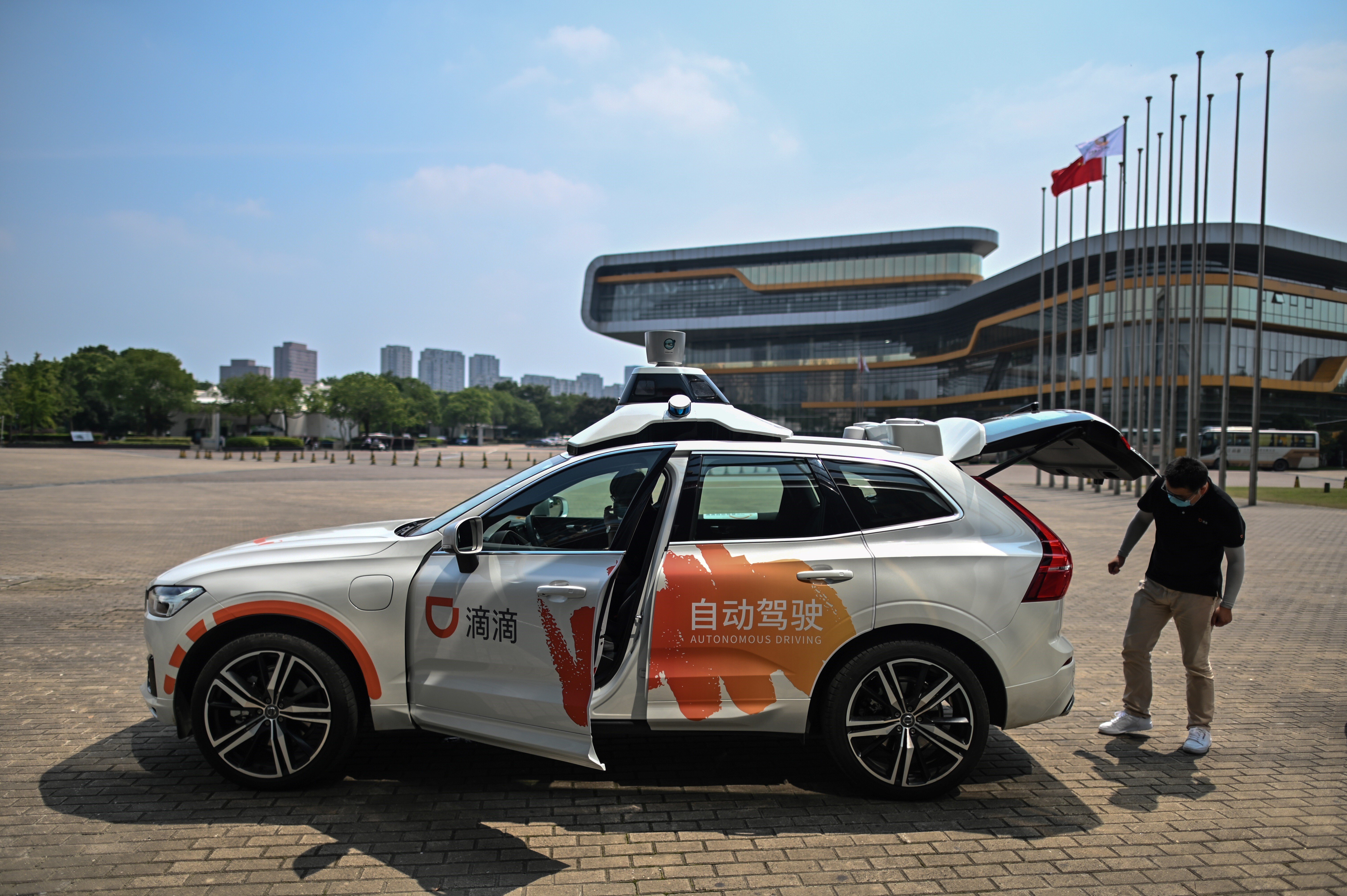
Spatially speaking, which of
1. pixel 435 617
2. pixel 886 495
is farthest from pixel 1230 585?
pixel 435 617

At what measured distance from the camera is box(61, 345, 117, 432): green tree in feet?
256

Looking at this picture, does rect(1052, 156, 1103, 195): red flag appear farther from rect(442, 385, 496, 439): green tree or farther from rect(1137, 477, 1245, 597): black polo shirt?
rect(442, 385, 496, 439): green tree

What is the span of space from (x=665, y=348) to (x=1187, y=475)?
7332 mm

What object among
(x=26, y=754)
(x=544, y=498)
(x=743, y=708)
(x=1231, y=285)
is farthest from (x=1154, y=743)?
(x=1231, y=285)

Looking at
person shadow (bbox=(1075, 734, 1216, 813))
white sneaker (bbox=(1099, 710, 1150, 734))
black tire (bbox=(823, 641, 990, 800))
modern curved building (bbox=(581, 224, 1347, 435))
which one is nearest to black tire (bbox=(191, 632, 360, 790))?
black tire (bbox=(823, 641, 990, 800))

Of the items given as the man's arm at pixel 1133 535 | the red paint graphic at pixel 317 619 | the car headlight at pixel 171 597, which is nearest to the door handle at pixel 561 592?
the red paint graphic at pixel 317 619

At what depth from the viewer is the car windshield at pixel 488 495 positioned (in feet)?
12.9

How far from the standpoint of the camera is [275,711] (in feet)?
12.0

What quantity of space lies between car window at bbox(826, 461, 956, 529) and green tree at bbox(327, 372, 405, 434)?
9105 centimetres

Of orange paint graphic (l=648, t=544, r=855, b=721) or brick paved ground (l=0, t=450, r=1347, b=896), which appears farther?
orange paint graphic (l=648, t=544, r=855, b=721)

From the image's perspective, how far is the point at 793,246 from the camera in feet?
Result: 277

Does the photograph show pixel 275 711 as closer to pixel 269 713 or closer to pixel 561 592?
pixel 269 713

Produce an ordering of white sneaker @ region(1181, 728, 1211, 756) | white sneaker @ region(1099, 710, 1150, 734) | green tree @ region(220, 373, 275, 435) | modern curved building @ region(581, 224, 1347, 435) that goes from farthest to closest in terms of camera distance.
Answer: green tree @ region(220, 373, 275, 435), modern curved building @ region(581, 224, 1347, 435), white sneaker @ region(1099, 710, 1150, 734), white sneaker @ region(1181, 728, 1211, 756)

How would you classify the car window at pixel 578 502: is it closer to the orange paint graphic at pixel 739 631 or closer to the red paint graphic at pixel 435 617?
the red paint graphic at pixel 435 617
